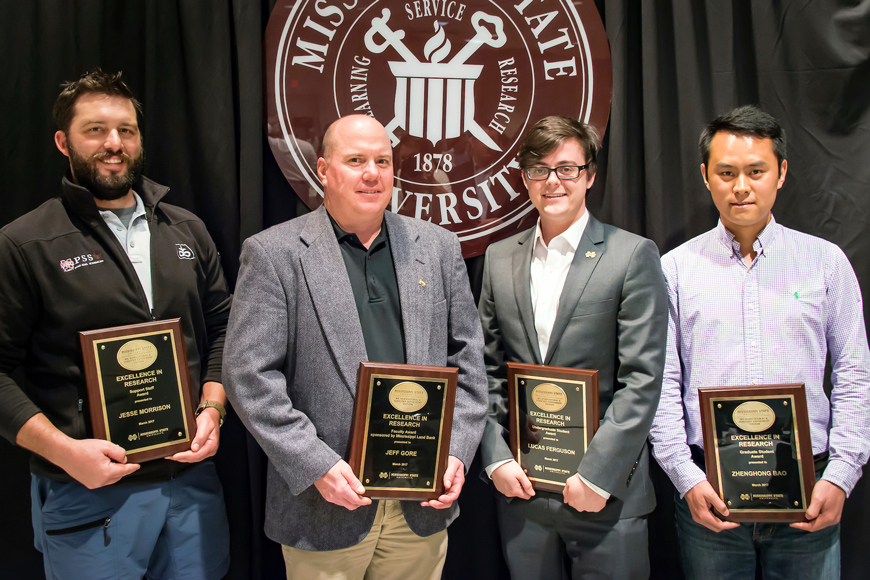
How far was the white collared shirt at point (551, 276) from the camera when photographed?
2.13 m

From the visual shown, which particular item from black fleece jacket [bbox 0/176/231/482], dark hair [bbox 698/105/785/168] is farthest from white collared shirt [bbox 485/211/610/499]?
black fleece jacket [bbox 0/176/231/482]

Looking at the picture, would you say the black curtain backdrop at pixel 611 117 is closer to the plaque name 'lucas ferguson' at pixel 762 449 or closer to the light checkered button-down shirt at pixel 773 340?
the light checkered button-down shirt at pixel 773 340

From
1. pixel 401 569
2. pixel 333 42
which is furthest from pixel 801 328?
pixel 333 42

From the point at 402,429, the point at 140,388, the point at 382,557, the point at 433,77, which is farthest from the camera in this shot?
the point at 433,77

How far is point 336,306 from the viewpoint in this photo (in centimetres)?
188

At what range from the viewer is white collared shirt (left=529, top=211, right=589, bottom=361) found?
2.13 m

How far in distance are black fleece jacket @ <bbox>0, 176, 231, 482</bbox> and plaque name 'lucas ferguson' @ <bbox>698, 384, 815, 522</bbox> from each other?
1752mm

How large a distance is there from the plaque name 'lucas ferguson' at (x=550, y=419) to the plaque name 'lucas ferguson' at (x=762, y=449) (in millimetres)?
390

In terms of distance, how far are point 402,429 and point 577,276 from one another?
0.78m

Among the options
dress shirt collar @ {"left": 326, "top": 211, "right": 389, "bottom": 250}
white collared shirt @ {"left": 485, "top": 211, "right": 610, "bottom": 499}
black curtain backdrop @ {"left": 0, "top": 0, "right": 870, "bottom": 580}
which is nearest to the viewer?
dress shirt collar @ {"left": 326, "top": 211, "right": 389, "bottom": 250}

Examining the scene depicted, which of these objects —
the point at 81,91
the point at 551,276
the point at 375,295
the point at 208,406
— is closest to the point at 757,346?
the point at 551,276

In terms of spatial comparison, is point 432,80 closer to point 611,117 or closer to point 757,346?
point 611,117

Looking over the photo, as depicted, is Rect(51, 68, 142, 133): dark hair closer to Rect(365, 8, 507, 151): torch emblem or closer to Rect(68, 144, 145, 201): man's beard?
Rect(68, 144, 145, 201): man's beard

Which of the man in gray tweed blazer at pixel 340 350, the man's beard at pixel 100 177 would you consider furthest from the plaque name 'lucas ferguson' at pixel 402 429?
the man's beard at pixel 100 177
